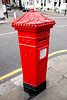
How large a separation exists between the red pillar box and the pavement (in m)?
0.19

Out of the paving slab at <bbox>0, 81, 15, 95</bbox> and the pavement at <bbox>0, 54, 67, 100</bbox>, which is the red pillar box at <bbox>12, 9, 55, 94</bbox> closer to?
the pavement at <bbox>0, 54, 67, 100</bbox>

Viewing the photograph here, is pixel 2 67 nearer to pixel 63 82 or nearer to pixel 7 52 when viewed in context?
pixel 7 52

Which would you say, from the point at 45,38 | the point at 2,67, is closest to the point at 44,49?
the point at 45,38

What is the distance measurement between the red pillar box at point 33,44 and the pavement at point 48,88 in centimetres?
19

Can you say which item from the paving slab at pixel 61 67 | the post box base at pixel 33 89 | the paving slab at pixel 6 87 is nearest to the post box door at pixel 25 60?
the post box base at pixel 33 89

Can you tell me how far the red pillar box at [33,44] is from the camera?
1564mm

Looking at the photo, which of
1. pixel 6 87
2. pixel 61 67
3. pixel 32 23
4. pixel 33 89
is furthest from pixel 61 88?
pixel 32 23

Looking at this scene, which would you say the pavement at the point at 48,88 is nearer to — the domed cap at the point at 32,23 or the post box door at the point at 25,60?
the post box door at the point at 25,60

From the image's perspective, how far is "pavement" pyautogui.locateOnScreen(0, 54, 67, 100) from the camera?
7.05 ft

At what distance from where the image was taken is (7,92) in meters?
2.27

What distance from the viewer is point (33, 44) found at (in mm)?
1655

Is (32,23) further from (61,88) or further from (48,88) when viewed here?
(61,88)

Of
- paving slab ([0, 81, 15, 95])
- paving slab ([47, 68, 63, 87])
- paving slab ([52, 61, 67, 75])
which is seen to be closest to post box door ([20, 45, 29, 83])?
paving slab ([0, 81, 15, 95])

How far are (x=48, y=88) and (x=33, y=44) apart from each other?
1.28 m
